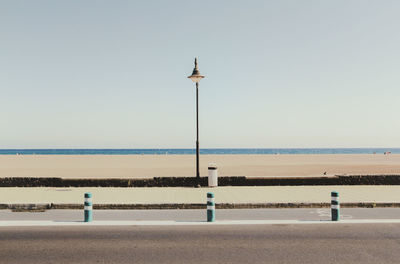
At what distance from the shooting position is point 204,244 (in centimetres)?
846

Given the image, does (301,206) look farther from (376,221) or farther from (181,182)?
(181,182)

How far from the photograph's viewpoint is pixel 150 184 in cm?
1945

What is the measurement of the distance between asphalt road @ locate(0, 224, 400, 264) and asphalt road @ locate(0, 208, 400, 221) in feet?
4.43

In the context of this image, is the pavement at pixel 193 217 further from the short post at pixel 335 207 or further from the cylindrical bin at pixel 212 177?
the cylindrical bin at pixel 212 177

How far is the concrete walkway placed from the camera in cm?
1450

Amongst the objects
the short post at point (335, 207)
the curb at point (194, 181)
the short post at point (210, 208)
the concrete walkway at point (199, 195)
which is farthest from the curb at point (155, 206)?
the curb at point (194, 181)

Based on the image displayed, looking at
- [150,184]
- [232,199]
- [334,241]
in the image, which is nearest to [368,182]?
[232,199]

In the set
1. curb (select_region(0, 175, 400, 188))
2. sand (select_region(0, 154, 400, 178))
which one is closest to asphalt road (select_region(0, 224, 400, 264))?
curb (select_region(0, 175, 400, 188))

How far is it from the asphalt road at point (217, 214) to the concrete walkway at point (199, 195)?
0.98m

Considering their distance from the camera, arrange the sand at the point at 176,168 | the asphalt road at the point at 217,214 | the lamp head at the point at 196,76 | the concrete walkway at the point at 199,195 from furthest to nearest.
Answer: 1. the sand at the point at 176,168
2. the lamp head at the point at 196,76
3. the concrete walkway at the point at 199,195
4. the asphalt road at the point at 217,214

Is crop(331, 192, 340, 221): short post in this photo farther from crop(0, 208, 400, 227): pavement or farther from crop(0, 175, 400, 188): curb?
crop(0, 175, 400, 188): curb

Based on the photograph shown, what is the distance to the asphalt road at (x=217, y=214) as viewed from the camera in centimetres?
1174

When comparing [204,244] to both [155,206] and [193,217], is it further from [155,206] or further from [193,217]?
[155,206]

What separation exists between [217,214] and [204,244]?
156 inches
